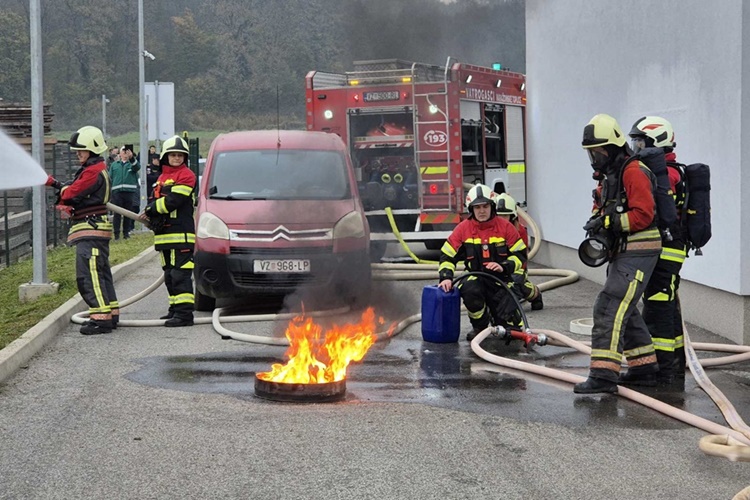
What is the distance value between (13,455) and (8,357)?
2.41 metres

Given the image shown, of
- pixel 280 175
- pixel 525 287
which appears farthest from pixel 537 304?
pixel 280 175

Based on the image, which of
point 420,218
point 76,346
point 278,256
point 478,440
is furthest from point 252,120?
point 478,440

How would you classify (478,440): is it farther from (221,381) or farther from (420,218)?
(420,218)

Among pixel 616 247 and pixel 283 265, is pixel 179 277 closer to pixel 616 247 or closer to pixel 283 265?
pixel 283 265

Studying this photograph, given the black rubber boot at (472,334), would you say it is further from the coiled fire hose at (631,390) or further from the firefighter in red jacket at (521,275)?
the firefighter in red jacket at (521,275)

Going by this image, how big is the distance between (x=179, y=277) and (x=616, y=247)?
4442 millimetres

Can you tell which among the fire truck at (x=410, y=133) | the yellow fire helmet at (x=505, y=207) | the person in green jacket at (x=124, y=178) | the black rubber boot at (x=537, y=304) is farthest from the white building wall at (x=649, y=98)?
the person in green jacket at (x=124, y=178)

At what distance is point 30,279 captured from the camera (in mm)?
14508

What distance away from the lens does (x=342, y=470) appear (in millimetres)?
5238

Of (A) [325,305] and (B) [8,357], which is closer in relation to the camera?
(B) [8,357]

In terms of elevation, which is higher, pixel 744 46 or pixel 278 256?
pixel 744 46

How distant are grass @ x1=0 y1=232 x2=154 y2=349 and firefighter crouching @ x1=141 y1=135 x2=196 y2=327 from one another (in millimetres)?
1346

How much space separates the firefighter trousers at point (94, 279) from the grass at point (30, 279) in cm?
61

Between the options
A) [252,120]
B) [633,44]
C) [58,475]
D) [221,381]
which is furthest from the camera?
[252,120]
